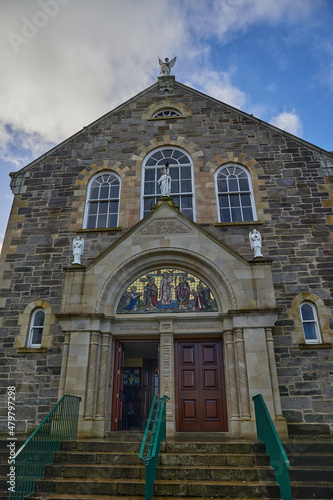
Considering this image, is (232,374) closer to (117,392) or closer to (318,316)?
(318,316)

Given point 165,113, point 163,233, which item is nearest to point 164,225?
point 163,233

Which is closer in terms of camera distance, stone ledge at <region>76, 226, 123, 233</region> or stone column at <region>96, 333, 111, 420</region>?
stone column at <region>96, 333, 111, 420</region>

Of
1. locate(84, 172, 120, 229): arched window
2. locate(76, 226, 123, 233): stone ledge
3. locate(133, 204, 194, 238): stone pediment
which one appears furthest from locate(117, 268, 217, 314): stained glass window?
locate(84, 172, 120, 229): arched window

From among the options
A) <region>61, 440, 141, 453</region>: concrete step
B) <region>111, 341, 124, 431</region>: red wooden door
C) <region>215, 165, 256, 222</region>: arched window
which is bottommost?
<region>61, 440, 141, 453</region>: concrete step

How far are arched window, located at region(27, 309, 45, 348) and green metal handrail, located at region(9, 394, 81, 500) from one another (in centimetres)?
255

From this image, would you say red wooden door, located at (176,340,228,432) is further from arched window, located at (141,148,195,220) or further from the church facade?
arched window, located at (141,148,195,220)

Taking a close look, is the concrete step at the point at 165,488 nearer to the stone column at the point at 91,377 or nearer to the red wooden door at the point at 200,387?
the stone column at the point at 91,377

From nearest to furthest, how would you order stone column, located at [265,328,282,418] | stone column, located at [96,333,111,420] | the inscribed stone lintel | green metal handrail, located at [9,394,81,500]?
1. green metal handrail, located at [9,394,81,500]
2. stone column, located at [265,328,282,418]
3. stone column, located at [96,333,111,420]
4. the inscribed stone lintel

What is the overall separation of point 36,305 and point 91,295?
2.00m

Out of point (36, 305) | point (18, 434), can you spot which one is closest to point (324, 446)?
point (18, 434)

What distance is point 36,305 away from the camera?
33.6 ft

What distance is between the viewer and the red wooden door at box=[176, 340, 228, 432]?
886 centimetres

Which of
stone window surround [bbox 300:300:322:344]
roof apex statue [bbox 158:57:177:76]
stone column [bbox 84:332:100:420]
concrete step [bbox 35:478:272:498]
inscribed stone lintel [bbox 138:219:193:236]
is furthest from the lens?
roof apex statue [bbox 158:57:177:76]

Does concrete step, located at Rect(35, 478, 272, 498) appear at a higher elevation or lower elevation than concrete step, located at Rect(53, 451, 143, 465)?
lower
